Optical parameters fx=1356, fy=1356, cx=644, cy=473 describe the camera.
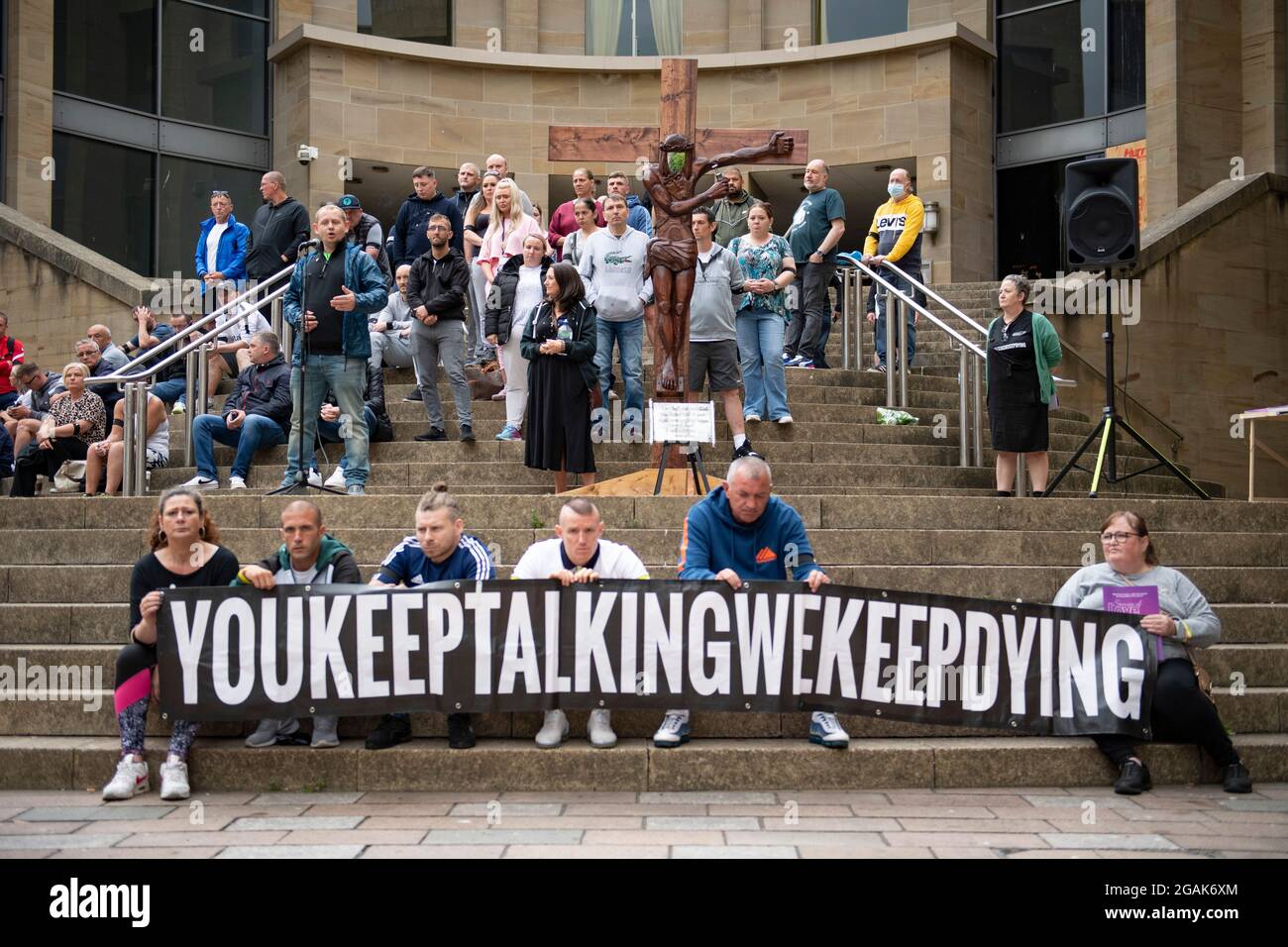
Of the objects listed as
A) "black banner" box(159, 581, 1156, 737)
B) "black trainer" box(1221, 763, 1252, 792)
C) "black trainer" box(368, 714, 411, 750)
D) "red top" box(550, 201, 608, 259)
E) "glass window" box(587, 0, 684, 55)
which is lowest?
"black trainer" box(1221, 763, 1252, 792)

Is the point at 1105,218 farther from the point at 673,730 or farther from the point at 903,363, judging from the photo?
the point at 673,730

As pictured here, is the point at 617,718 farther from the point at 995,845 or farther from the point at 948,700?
the point at 995,845

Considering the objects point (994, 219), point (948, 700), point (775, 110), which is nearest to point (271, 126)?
point (775, 110)

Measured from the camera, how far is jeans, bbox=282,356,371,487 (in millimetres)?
10086

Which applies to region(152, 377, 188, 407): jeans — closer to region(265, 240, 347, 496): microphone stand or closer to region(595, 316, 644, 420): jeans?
region(265, 240, 347, 496): microphone stand

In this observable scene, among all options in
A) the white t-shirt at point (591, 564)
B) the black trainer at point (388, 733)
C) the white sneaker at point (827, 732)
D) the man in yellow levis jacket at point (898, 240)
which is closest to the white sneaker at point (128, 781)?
the black trainer at point (388, 733)

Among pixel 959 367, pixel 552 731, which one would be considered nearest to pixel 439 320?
pixel 959 367

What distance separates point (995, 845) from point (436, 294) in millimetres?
7275

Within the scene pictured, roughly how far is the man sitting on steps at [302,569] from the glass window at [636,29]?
60.1ft

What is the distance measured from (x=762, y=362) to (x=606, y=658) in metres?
5.53

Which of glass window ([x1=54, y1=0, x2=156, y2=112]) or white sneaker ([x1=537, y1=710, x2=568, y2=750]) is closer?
white sneaker ([x1=537, y1=710, x2=568, y2=750])

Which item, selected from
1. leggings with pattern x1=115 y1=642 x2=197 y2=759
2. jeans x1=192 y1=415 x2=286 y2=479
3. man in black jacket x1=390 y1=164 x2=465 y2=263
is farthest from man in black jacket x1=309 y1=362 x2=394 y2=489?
leggings with pattern x1=115 y1=642 x2=197 y2=759

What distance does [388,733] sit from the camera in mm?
6719

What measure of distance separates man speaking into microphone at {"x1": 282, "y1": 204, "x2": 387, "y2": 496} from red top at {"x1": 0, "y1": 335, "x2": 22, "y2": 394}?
16.2 feet
